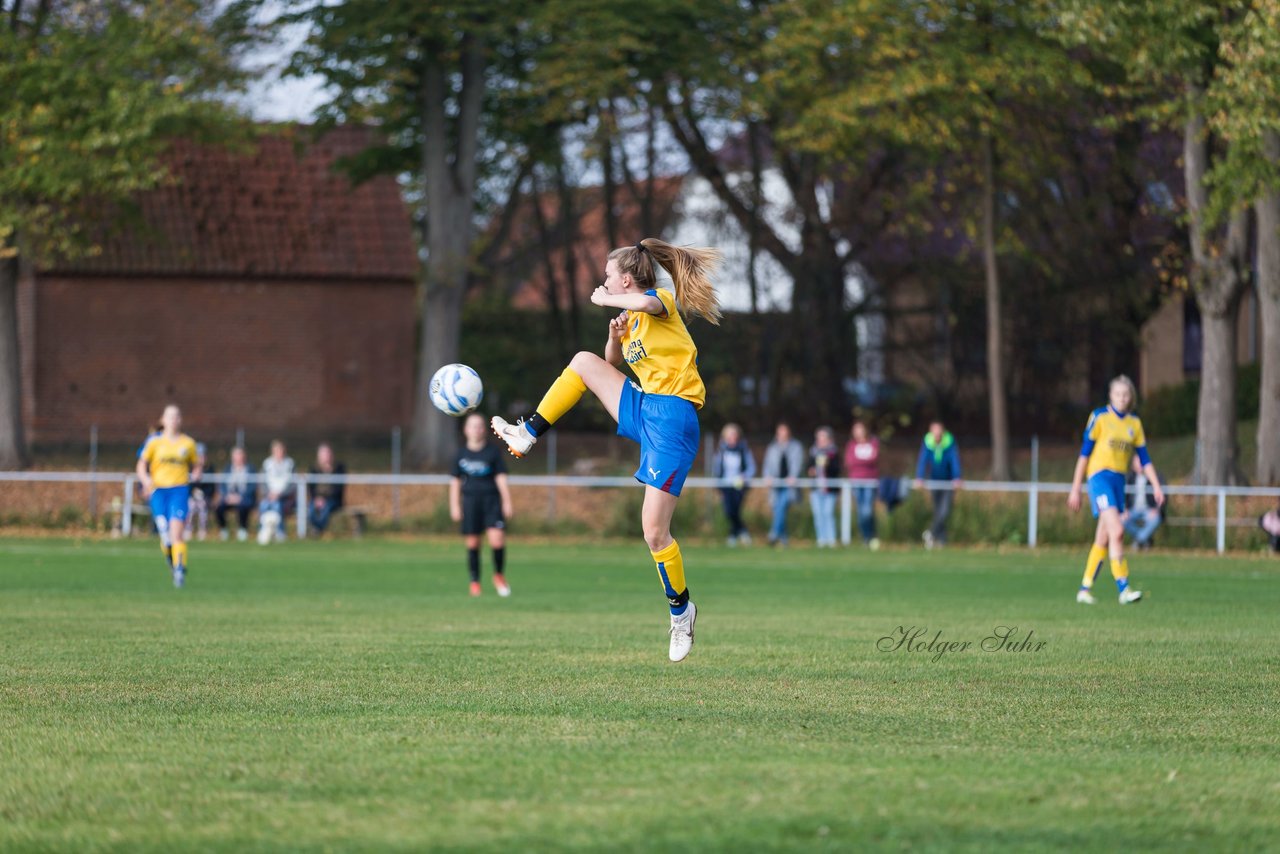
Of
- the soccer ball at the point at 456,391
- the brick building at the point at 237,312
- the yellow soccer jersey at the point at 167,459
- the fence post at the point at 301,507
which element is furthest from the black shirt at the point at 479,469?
the brick building at the point at 237,312

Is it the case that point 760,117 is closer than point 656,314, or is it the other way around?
point 656,314

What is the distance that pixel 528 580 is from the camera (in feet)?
71.5

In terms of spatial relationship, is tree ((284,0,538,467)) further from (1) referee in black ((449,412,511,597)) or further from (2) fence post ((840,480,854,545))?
(1) referee in black ((449,412,511,597))

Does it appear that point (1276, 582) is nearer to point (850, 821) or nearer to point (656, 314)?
point (656, 314)

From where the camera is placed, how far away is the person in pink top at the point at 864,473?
28.5m

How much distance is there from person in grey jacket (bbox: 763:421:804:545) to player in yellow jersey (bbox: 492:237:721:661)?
18.8m

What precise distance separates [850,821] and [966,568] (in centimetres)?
1860

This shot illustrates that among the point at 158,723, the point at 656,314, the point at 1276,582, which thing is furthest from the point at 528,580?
the point at 158,723

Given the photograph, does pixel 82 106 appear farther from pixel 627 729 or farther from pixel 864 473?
pixel 627 729

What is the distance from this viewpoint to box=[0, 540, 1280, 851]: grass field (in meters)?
5.72

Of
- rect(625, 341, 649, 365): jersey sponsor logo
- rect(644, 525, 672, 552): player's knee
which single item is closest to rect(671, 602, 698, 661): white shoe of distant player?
rect(644, 525, 672, 552): player's knee

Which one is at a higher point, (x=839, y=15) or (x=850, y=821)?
(x=839, y=15)

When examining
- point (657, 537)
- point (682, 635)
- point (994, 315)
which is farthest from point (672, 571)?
point (994, 315)

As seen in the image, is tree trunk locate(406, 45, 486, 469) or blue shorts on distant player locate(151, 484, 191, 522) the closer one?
blue shorts on distant player locate(151, 484, 191, 522)
